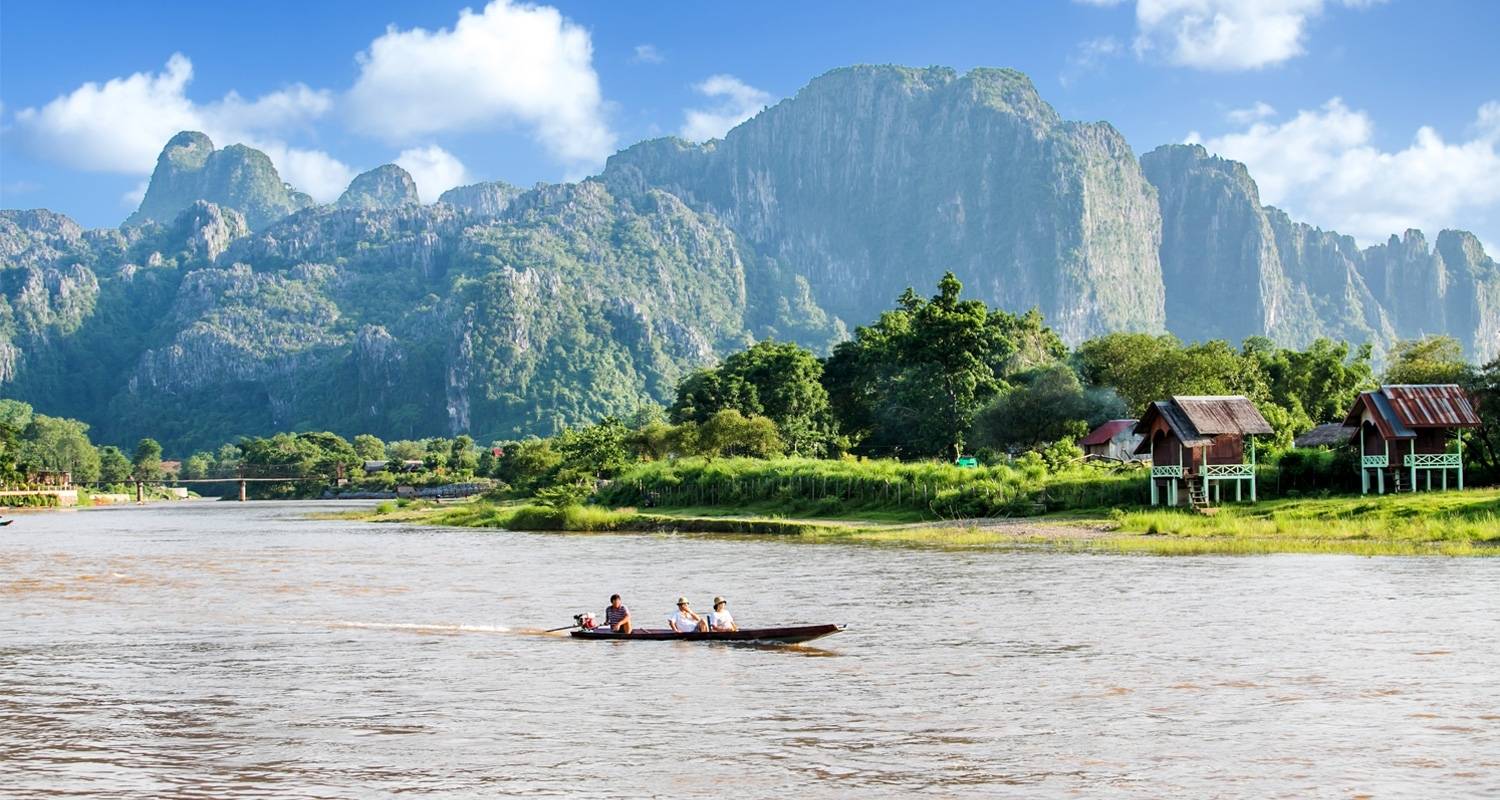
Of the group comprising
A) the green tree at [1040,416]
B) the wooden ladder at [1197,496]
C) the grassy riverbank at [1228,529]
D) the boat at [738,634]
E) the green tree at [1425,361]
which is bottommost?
the boat at [738,634]

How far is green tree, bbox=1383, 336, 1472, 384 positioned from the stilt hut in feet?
101

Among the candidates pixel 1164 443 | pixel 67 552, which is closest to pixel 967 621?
pixel 1164 443

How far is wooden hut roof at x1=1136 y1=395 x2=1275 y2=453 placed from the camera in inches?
2349

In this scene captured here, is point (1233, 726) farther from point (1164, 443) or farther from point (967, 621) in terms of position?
point (1164, 443)

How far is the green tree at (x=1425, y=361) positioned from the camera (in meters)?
90.8

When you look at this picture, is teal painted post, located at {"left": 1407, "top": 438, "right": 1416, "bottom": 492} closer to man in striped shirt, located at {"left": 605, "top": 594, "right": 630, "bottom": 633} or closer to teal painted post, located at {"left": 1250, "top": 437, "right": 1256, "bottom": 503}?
teal painted post, located at {"left": 1250, "top": 437, "right": 1256, "bottom": 503}

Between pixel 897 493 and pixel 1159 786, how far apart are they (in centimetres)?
5257

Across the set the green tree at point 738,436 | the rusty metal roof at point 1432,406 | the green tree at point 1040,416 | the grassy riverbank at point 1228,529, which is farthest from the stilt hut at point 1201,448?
the green tree at point 738,436

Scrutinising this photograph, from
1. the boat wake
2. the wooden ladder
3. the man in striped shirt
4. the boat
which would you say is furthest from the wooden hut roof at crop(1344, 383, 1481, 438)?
the boat wake

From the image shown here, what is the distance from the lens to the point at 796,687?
22406 mm

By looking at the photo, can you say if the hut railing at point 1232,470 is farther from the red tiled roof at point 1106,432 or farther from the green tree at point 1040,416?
the green tree at point 1040,416

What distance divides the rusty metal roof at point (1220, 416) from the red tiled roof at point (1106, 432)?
21104 mm

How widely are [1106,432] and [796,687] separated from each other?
6575 cm

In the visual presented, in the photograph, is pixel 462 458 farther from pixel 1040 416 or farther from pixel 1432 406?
pixel 1432 406
